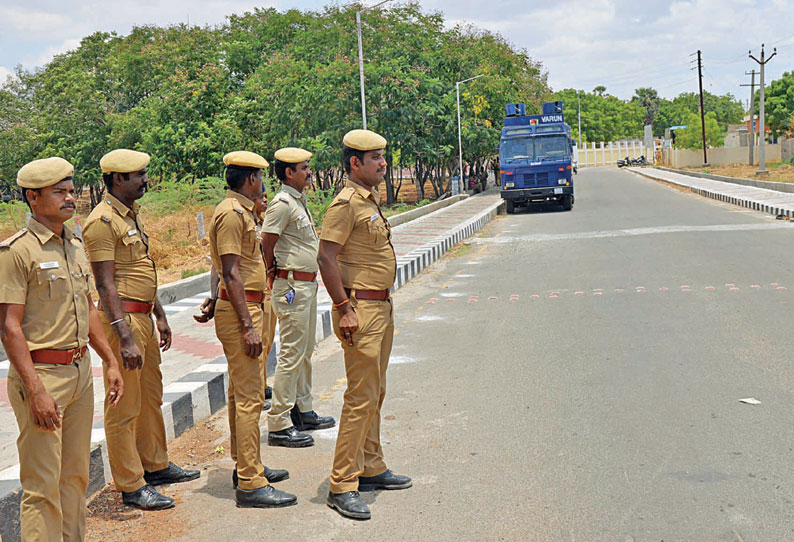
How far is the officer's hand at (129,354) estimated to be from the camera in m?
4.02

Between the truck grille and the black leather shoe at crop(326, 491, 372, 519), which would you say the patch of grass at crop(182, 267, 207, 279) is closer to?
the black leather shoe at crop(326, 491, 372, 519)

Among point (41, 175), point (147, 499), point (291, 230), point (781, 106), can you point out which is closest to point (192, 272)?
point (291, 230)

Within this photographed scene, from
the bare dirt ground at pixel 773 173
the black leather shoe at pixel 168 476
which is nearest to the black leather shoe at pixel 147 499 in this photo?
the black leather shoe at pixel 168 476

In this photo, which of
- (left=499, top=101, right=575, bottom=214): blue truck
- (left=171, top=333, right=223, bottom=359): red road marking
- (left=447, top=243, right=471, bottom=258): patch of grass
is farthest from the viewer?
(left=499, top=101, right=575, bottom=214): blue truck

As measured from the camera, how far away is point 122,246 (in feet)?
13.7

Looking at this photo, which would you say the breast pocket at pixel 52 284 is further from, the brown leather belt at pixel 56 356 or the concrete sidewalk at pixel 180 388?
the concrete sidewalk at pixel 180 388

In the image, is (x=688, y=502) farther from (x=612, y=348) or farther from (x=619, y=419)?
(x=612, y=348)

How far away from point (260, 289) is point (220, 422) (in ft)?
5.63

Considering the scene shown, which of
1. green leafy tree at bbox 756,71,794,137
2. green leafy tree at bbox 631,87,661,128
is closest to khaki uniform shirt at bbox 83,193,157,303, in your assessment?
green leafy tree at bbox 756,71,794,137

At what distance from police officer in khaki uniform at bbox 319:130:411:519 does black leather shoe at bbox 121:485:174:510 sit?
883 millimetres

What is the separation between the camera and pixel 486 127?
39.2 meters

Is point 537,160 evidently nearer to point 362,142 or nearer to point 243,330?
point 362,142

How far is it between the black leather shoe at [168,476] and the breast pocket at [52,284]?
1711 millimetres

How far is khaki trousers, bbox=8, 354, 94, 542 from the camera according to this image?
10.3 ft
